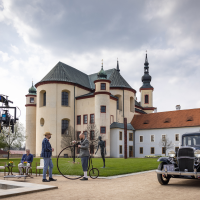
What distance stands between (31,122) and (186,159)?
55119mm

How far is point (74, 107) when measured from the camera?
57.0 meters

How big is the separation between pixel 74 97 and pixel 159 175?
1866 inches

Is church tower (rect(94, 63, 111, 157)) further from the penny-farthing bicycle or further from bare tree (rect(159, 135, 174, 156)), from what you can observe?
the penny-farthing bicycle

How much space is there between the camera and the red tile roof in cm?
5670

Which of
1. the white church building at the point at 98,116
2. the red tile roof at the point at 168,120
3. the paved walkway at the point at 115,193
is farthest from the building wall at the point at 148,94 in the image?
the paved walkway at the point at 115,193

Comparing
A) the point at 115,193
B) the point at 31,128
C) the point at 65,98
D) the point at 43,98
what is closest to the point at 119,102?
the point at 65,98

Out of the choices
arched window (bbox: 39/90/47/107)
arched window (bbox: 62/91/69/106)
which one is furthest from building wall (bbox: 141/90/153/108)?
arched window (bbox: 39/90/47/107)

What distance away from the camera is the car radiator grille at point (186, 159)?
10409 millimetres

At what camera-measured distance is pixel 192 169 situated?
10.3 metres

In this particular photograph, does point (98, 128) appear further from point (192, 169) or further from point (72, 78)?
point (192, 169)

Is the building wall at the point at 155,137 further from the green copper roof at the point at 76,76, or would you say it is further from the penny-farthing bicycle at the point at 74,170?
the penny-farthing bicycle at the point at 74,170

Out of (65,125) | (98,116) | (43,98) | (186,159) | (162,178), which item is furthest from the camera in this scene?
(43,98)

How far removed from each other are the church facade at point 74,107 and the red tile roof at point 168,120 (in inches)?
96.1

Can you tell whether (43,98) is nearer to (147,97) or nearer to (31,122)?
(31,122)
